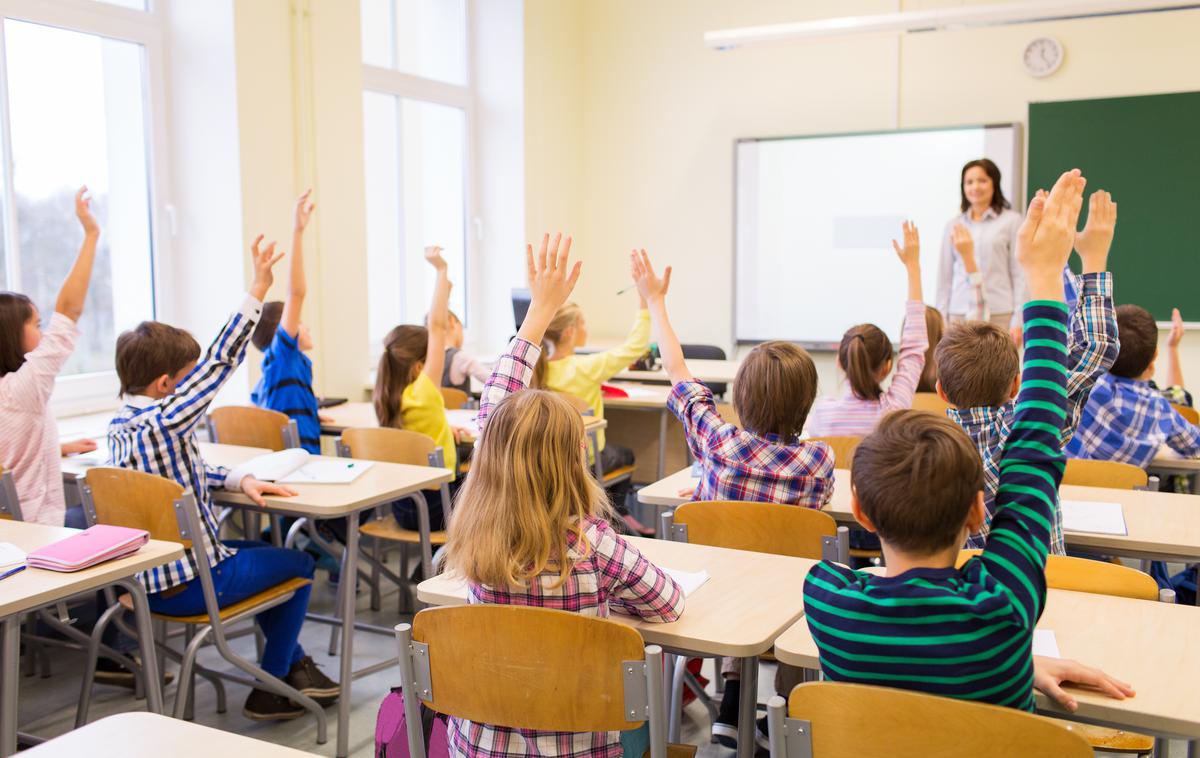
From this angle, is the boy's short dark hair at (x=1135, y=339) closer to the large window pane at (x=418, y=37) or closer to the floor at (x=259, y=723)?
the floor at (x=259, y=723)

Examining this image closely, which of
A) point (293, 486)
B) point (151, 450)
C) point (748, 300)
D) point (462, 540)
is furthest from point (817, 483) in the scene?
point (748, 300)

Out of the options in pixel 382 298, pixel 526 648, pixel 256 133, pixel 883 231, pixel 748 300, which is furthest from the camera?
pixel 748 300

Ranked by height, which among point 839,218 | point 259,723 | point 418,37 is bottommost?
point 259,723

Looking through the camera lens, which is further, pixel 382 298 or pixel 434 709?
pixel 382 298

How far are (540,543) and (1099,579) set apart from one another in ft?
3.57

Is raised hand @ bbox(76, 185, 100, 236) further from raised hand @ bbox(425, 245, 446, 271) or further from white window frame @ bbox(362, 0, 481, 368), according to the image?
white window frame @ bbox(362, 0, 481, 368)

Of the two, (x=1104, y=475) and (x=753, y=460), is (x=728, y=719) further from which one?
(x=1104, y=475)

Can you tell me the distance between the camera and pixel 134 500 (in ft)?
8.68

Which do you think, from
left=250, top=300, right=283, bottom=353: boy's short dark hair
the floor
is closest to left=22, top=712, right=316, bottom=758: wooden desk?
the floor

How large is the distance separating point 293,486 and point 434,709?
1.32m

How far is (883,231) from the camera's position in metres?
6.38

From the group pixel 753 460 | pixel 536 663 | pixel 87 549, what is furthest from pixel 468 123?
pixel 536 663

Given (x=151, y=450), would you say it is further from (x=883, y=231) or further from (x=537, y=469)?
(x=883, y=231)

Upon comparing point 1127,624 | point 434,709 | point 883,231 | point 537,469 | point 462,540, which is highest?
point 883,231
